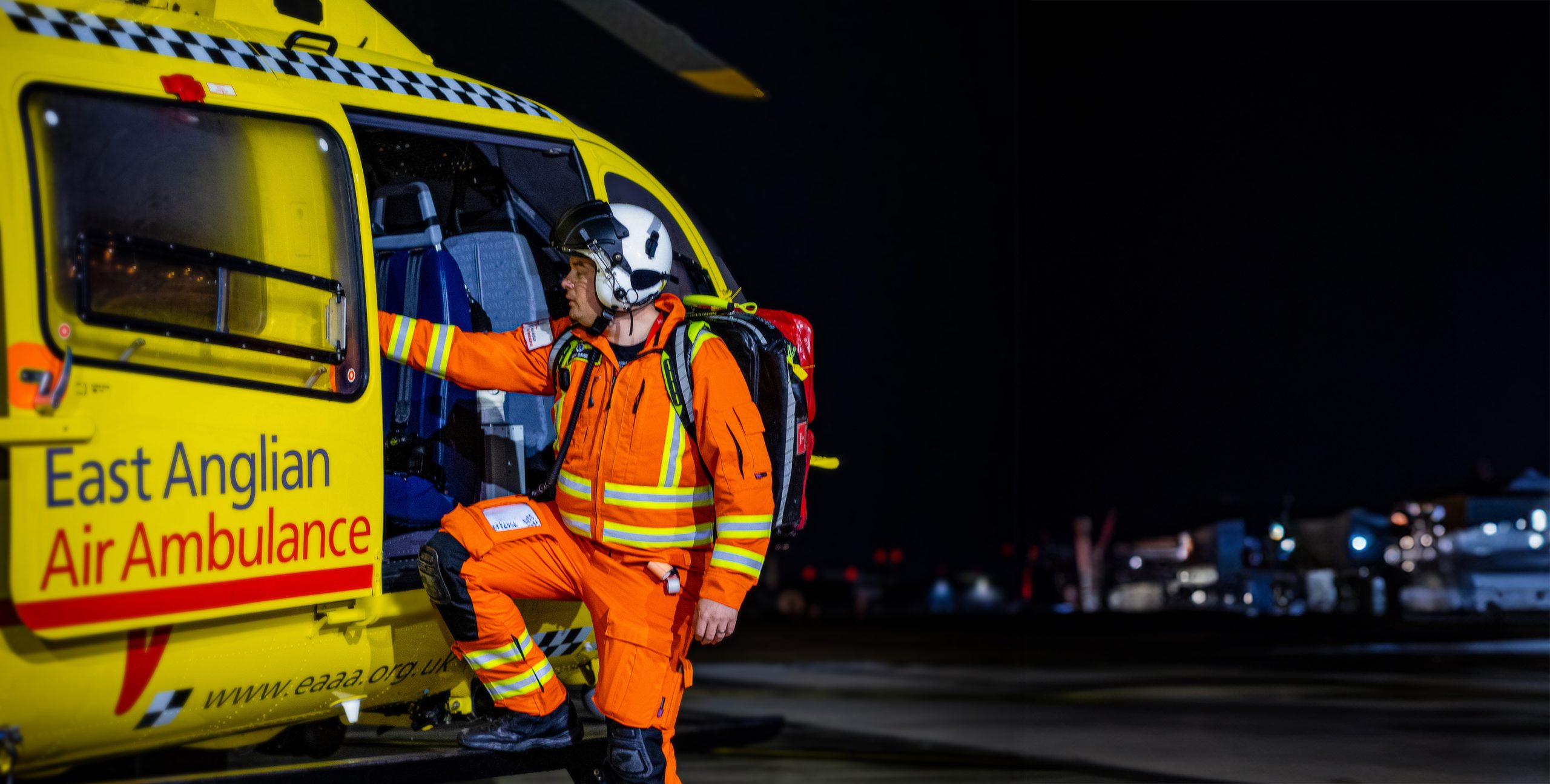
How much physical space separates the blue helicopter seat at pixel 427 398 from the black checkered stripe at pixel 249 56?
460 mm

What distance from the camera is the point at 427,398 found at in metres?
5.31

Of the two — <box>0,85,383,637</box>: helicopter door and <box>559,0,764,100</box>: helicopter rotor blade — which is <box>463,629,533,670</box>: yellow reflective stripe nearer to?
<box>0,85,383,637</box>: helicopter door

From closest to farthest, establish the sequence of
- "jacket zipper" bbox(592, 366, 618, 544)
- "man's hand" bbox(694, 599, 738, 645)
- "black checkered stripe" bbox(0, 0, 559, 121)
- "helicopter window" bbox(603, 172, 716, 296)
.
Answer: "black checkered stripe" bbox(0, 0, 559, 121) < "man's hand" bbox(694, 599, 738, 645) < "jacket zipper" bbox(592, 366, 618, 544) < "helicopter window" bbox(603, 172, 716, 296)

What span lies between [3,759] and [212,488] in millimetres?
778

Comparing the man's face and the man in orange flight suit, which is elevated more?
the man's face

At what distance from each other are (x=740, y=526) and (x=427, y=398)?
1.53 m

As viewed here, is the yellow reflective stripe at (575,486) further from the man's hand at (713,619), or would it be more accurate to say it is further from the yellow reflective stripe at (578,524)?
the man's hand at (713,619)

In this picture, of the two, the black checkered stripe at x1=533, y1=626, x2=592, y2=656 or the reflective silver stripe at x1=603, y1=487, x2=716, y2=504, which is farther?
the black checkered stripe at x1=533, y1=626, x2=592, y2=656

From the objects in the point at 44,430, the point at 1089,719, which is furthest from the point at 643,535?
the point at 1089,719

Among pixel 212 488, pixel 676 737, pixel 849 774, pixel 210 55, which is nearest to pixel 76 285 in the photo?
pixel 212 488

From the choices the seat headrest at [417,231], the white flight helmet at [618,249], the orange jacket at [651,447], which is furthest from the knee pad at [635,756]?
the seat headrest at [417,231]

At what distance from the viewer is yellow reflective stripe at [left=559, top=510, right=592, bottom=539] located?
458cm

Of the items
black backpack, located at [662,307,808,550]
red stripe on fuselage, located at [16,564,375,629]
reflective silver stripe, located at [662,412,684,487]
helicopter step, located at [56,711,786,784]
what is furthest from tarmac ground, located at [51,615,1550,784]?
black backpack, located at [662,307,808,550]

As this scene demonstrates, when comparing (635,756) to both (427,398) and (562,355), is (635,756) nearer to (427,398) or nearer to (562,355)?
(562,355)
